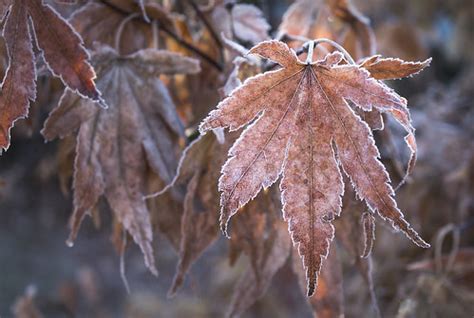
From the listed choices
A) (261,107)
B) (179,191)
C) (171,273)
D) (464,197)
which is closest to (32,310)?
(179,191)

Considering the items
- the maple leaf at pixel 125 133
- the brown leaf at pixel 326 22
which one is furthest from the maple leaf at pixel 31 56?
the brown leaf at pixel 326 22

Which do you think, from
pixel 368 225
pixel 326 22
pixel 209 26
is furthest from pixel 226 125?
pixel 326 22

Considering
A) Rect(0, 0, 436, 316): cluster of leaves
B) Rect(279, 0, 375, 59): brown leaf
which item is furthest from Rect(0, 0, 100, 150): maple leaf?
Rect(279, 0, 375, 59): brown leaf

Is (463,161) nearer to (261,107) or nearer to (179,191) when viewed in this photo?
(179,191)

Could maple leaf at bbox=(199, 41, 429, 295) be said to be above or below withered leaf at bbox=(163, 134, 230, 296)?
above

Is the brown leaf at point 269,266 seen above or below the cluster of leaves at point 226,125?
below

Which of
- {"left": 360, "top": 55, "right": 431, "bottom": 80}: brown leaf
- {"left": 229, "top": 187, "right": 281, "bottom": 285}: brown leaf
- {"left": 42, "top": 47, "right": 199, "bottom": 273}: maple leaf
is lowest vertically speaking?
{"left": 229, "top": 187, "right": 281, "bottom": 285}: brown leaf

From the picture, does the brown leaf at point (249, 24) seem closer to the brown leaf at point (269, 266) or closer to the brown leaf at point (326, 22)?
the brown leaf at point (326, 22)

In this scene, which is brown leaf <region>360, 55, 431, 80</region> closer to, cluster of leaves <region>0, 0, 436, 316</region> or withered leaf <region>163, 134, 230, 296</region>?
cluster of leaves <region>0, 0, 436, 316</region>
